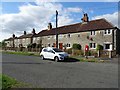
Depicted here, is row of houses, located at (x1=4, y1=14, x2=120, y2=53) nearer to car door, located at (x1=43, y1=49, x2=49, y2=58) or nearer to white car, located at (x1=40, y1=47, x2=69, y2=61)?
car door, located at (x1=43, y1=49, x2=49, y2=58)

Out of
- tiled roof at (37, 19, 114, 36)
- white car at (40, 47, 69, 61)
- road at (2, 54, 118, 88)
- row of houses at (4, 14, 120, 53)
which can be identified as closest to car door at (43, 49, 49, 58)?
white car at (40, 47, 69, 61)

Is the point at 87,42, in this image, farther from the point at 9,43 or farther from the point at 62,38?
the point at 9,43

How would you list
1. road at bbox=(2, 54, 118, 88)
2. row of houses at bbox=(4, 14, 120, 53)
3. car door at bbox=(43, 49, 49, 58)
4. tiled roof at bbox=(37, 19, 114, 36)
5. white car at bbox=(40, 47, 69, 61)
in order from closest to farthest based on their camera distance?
road at bbox=(2, 54, 118, 88) → white car at bbox=(40, 47, 69, 61) → car door at bbox=(43, 49, 49, 58) → row of houses at bbox=(4, 14, 120, 53) → tiled roof at bbox=(37, 19, 114, 36)

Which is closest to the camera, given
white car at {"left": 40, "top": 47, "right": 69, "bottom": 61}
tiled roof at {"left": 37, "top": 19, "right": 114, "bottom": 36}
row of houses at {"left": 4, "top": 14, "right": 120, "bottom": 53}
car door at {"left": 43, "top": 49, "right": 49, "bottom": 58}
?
white car at {"left": 40, "top": 47, "right": 69, "bottom": 61}

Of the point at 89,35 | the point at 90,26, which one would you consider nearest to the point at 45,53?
the point at 89,35

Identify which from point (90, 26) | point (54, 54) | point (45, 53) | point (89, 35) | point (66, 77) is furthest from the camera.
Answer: point (90, 26)

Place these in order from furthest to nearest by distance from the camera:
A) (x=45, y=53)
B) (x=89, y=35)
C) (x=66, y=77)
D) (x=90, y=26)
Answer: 1. (x=90, y=26)
2. (x=89, y=35)
3. (x=45, y=53)
4. (x=66, y=77)

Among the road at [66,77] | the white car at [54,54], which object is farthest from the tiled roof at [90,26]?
the road at [66,77]

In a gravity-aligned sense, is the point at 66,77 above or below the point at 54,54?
below

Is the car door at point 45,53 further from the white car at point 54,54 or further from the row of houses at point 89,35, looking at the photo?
the row of houses at point 89,35

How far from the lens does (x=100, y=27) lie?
42312 mm

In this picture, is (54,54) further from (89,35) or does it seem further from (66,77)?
(89,35)

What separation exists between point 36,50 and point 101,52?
19692mm

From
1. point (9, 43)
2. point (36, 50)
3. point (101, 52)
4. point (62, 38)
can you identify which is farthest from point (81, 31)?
point (9, 43)
